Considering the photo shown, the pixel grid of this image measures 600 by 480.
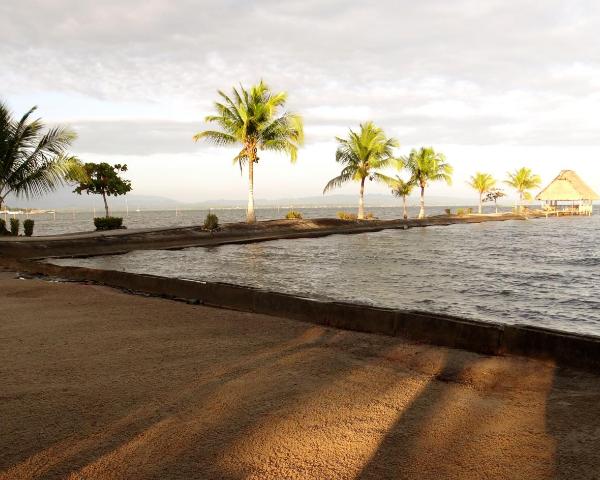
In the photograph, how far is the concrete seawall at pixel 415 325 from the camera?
183 inches

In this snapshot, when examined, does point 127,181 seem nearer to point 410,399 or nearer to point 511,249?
point 511,249

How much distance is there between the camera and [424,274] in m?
15.7

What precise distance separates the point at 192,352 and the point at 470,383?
2922 millimetres

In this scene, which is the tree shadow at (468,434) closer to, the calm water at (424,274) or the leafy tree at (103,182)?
the calm water at (424,274)

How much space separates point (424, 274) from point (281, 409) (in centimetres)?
1295

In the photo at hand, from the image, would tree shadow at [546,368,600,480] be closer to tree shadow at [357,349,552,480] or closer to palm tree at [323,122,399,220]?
tree shadow at [357,349,552,480]

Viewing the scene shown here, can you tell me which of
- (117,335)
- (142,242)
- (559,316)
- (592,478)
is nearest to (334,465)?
(592,478)

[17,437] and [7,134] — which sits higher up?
[7,134]

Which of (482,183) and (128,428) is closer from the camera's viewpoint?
(128,428)

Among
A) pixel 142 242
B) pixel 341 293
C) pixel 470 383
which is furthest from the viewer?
pixel 142 242

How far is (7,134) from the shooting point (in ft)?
70.0

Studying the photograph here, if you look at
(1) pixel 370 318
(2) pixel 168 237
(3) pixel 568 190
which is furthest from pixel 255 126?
(3) pixel 568 190

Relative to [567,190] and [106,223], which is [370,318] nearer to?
[106,223]

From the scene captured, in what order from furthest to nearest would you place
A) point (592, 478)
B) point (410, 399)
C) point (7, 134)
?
point (7, 134) → point (410, 399) → point (592, 478)
